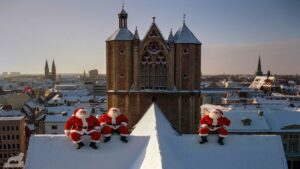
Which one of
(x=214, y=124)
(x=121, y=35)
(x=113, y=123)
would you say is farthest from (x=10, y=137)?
(x=214, y=124)

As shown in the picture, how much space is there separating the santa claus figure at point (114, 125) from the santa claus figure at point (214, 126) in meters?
3.93

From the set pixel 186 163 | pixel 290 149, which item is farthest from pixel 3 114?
pixel 186 163

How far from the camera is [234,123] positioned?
4369 centimetres

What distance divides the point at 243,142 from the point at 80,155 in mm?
8257

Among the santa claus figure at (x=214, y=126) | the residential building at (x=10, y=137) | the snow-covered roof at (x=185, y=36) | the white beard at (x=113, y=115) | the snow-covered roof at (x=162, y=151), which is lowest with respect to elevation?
the residential building at (x=10, y=137)

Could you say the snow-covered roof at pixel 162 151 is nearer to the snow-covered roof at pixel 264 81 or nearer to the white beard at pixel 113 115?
the white beard at pixel 113 115

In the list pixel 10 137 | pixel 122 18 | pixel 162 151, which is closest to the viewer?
pixel 162 151

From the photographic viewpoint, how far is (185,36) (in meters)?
29.3

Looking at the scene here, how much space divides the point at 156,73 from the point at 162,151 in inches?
569

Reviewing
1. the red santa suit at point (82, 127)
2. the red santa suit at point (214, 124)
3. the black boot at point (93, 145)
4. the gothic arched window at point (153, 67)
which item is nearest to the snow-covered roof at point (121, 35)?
the gothic arched window at point (153, 67)

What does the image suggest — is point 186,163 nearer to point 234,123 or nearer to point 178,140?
point 178,140

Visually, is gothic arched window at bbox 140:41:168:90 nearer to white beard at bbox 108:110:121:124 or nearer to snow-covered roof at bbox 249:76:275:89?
white beard at bbox 108:110:121:124

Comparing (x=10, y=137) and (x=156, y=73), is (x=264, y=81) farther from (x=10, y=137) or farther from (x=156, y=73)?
(x=156, y=73)

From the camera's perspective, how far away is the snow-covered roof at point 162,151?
15883 millimetres
